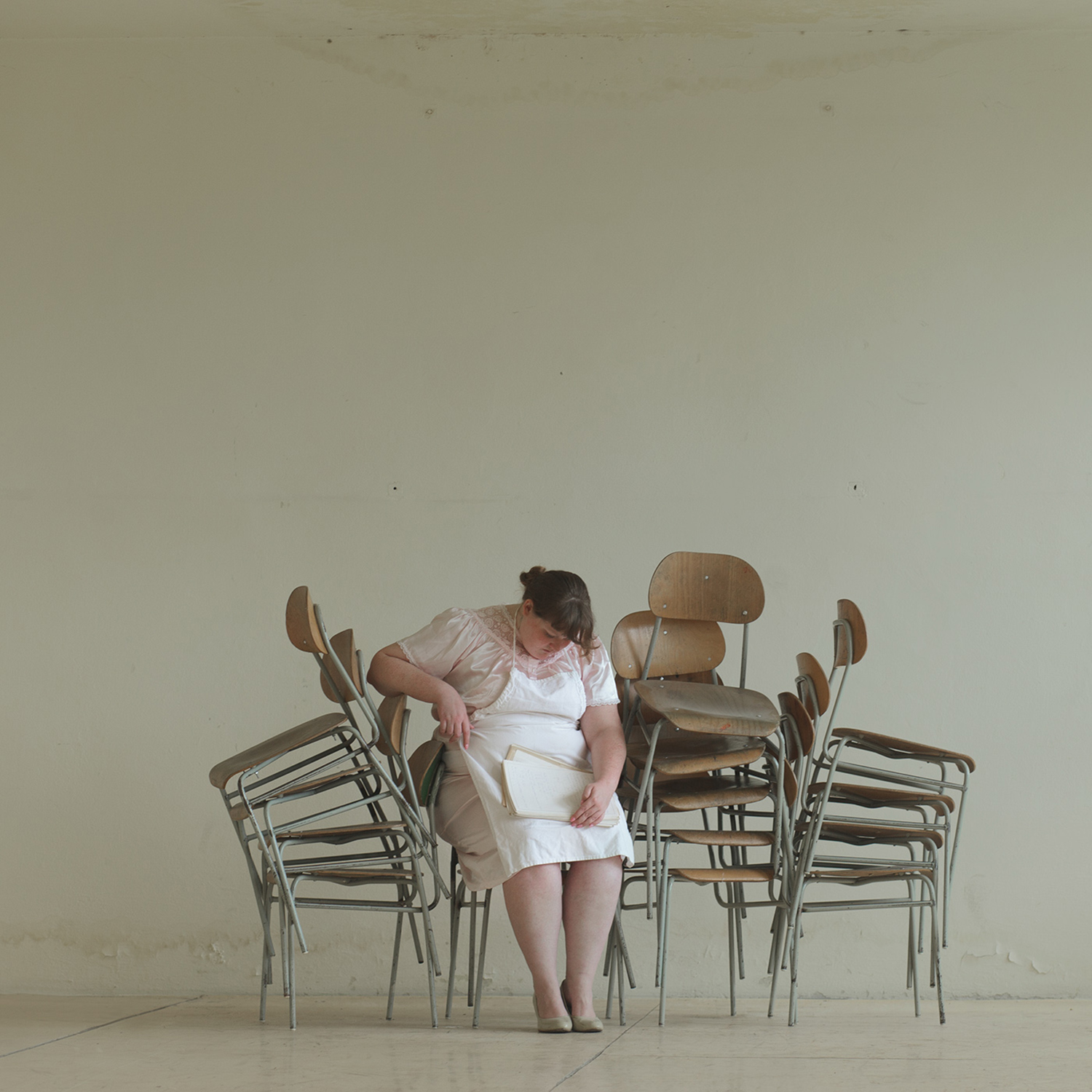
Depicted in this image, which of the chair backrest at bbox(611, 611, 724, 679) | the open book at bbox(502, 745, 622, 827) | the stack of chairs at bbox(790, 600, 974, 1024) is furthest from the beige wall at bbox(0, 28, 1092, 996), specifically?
the open book at bbox(502, 745, 622, 827)

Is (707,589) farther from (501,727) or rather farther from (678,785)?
(501,727)

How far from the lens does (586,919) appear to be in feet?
8.74

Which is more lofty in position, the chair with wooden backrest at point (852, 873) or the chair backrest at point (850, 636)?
the chair backrest at point (850, 636)

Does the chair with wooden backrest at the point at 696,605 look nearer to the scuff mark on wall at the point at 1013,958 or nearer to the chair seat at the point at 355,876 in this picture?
the chair seat at the point at 355,876

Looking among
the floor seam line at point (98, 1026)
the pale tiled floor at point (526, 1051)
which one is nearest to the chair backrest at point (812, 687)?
the pale tiled floor at point (526, 1051)

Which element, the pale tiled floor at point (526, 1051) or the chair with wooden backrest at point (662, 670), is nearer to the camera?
the pale tiled floor at point (526, 1051)

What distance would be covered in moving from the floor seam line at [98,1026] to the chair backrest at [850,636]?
215 centimetres

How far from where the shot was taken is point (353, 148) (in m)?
3.77

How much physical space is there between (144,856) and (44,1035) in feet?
2.70

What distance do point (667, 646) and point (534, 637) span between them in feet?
1.58

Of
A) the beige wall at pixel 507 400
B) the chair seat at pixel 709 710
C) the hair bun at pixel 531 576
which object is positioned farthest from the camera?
the beige wall at pixel 507 400

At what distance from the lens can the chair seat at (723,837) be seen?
280cm

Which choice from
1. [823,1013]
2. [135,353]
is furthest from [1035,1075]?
[135,353]

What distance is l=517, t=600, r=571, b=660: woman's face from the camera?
9.41 feet
